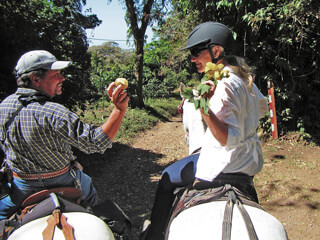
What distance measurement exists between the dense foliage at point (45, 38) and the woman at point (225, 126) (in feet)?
12.3

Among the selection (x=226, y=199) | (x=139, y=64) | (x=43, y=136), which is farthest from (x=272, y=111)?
(x=139, y=64)

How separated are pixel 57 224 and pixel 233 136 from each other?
1197 millimetres

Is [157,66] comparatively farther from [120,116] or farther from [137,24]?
[120,116]

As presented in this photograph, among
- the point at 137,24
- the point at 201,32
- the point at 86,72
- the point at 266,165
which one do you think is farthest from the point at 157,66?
the point at 201,32

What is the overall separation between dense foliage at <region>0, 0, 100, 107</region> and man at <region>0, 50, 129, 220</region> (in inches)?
124

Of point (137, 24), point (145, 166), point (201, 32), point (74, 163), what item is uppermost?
point (137, 24)

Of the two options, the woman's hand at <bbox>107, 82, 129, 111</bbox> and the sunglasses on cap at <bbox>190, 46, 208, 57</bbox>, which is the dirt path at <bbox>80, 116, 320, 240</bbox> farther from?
the sunglasses on cap at <bbox>190, 46, 208, 57</bbox>

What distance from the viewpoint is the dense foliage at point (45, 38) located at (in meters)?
4.41

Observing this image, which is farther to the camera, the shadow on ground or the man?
the shadow on ground

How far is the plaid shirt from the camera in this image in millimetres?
1697

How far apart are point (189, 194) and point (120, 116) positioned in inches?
32.4

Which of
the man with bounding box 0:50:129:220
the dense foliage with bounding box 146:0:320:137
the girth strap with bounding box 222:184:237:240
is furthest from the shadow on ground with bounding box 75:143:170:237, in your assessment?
the dense foliage with bounding box 146:0:320:137

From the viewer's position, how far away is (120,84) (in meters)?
1.79

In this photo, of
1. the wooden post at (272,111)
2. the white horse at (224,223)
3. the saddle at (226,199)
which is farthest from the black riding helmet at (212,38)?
the wooden post at (272,111)
